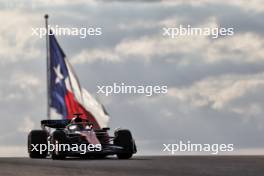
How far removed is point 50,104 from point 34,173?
1765 cm

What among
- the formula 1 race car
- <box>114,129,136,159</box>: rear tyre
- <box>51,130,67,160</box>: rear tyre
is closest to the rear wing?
the formula 1 race car

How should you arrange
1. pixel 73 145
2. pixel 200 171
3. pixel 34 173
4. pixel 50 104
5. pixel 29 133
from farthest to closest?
1. pixel 50 104
2. pixel 29 133
3. pixel 73 145
4. pixel 200 171
5. pixel 34 173

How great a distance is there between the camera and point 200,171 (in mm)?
24391

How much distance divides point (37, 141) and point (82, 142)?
291cm

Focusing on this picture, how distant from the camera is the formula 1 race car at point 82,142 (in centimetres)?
3431

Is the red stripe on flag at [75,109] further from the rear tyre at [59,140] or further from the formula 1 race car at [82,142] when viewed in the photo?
the rear tyre at [59,140]

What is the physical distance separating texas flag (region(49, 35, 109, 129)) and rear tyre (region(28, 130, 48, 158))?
322 cm

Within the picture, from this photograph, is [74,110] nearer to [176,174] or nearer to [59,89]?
[59,89]

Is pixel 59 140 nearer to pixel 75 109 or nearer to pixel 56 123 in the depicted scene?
pixel 56 123

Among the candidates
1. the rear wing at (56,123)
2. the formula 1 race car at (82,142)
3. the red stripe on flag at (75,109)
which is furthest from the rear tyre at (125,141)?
the red stripe on flag at (75,109)

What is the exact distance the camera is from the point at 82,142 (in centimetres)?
3472

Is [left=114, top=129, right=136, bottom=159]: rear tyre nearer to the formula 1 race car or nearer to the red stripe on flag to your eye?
the formula 1 race car

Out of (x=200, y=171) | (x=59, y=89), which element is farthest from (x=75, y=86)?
(x=200, y=171)

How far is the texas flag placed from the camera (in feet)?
134
